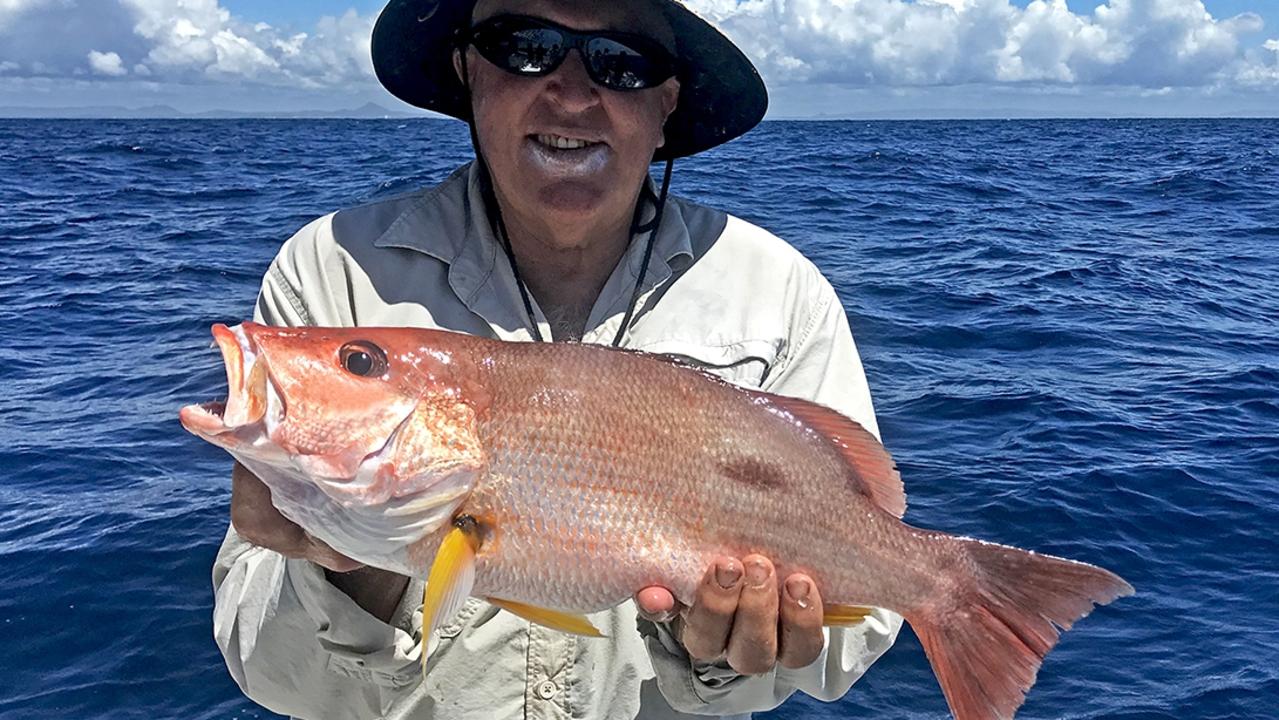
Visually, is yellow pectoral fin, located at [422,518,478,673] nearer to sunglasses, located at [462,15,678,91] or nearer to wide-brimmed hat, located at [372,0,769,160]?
sunglasses, located at [462,15,678,91]

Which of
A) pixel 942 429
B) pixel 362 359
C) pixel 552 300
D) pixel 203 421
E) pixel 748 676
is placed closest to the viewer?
pixel 203 421

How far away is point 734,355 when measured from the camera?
319 cm

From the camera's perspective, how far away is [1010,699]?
255 centimetres

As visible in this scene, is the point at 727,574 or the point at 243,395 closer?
the point at 243,395

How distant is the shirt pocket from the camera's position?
316 centimetres

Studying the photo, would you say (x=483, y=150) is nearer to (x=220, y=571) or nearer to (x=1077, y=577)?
(x=220, y=571)

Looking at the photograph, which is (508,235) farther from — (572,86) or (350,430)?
(350,430)

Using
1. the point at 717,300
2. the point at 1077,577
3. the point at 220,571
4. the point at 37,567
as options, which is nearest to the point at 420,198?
the point at 717,300

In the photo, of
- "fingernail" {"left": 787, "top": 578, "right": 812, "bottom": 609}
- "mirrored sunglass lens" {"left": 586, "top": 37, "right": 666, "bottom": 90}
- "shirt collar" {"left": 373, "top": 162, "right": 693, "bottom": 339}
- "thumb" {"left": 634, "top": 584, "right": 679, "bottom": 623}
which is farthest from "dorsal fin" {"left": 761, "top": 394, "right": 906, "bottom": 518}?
"mirrored sunglass lens" {"left": 586, "top": 37, "right": 666, "bottom": 90}

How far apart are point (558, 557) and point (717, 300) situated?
3.71 feet

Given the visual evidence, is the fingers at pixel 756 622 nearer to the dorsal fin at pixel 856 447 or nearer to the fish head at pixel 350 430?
the dorsal fin at pixel 856 447

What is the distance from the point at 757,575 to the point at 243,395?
119 centimetres

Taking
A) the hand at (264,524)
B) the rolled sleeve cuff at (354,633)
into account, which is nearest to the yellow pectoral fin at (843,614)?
the rolled sleeve cuff at (354,633)

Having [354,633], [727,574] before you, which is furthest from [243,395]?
[727,574]
